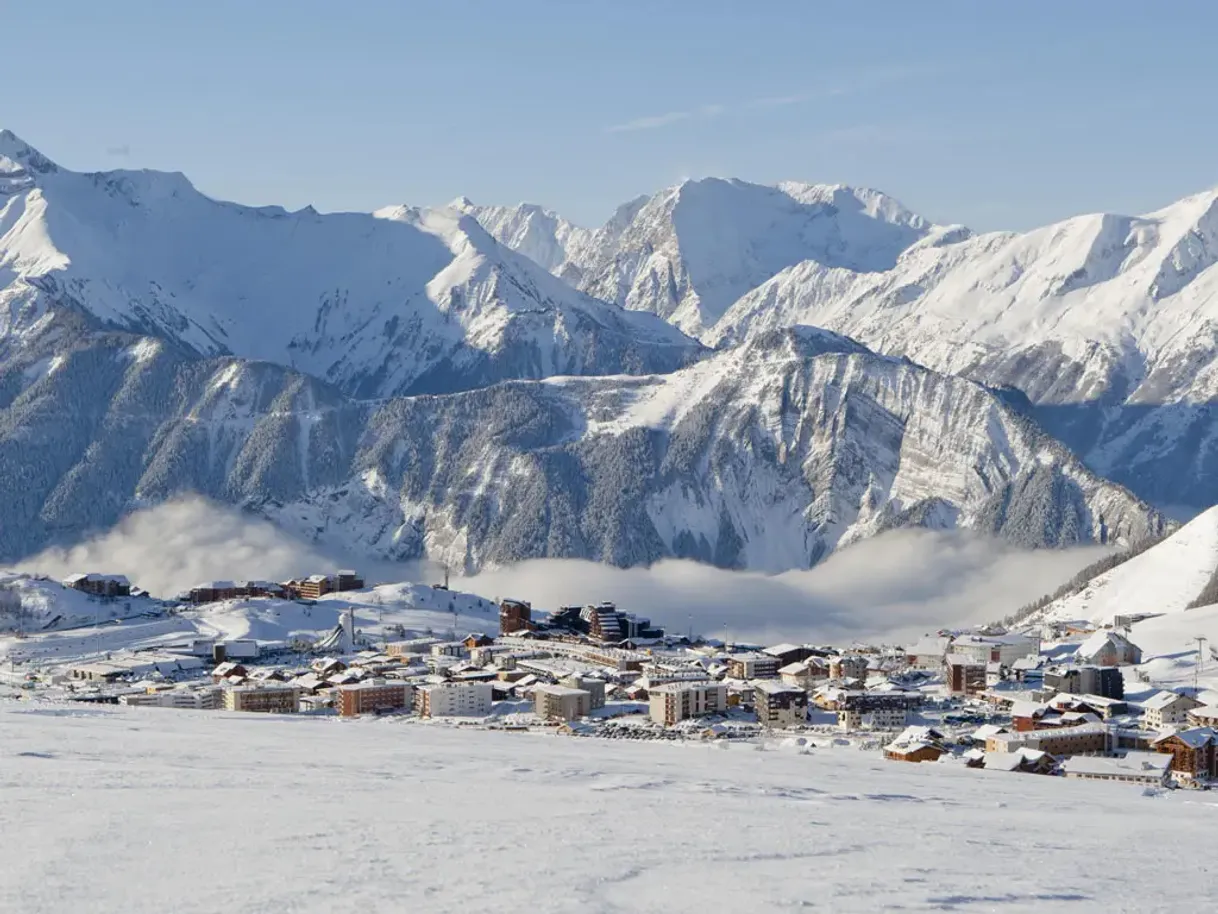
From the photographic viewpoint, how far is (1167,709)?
130500mm

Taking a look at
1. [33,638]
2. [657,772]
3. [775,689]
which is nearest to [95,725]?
[657,772]

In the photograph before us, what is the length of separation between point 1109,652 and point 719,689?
41817 mm

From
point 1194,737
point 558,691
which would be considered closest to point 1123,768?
point 1194,737

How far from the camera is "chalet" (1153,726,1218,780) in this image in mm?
109875

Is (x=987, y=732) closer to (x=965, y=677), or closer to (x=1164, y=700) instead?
(x=1164, y=700)

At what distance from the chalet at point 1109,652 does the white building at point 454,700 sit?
53656mm

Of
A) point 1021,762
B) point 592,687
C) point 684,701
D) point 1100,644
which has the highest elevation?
point 1100,644

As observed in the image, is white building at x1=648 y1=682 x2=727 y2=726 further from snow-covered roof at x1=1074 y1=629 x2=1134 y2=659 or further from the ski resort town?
snow-covered roof at x1=1074 y1=629 x2=1134 y2=659

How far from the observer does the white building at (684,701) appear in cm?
13362

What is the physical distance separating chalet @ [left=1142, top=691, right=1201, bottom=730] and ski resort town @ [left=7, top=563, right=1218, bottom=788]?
21 centimetres

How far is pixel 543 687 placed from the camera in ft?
458

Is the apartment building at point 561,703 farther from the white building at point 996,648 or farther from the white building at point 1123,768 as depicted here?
the white building at point 996,648

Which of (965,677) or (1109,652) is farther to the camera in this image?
(1109,652)

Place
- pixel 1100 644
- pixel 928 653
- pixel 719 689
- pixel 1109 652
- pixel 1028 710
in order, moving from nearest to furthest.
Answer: pixel 1028 710, pixel 719 689, pixel 1109 652, pixel 1100 644, pixel 928 653
